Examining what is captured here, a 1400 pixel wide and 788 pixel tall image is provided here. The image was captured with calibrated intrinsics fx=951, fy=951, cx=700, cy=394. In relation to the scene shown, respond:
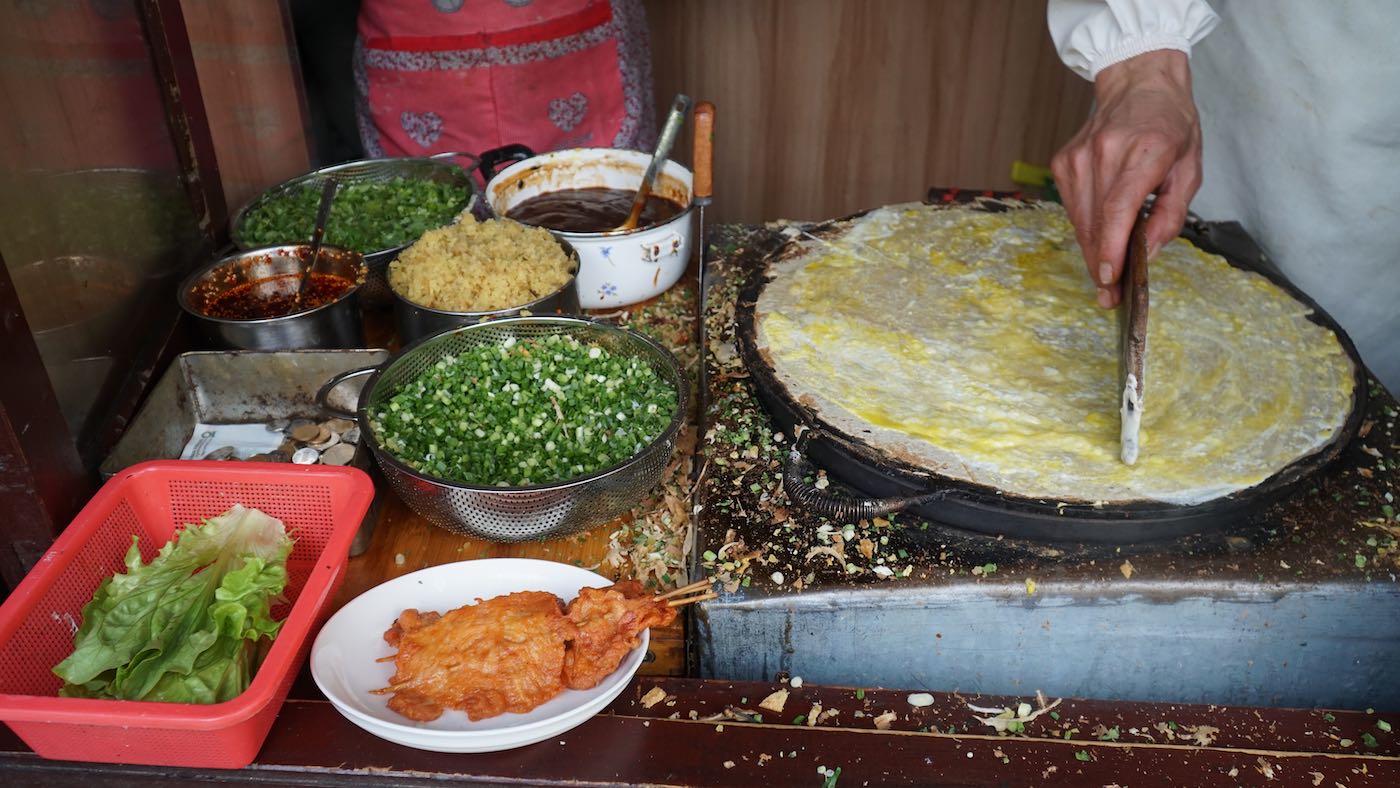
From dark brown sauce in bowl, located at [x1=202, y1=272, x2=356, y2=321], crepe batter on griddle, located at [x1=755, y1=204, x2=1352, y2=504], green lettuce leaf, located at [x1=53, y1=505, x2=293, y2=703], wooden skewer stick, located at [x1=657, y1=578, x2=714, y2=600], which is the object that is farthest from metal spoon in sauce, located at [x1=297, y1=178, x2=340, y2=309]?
wooden skewer stick, located at [x1=657, y1=578, x2=714, y2=600]

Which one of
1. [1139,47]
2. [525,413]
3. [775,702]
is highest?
[1139,47]

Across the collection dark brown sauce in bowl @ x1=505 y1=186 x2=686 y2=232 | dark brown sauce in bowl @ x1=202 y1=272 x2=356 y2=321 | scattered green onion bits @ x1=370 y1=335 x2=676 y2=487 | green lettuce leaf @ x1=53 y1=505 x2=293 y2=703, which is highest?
dark brown sauce in bowl @ x1=505 y1=186 x2=686 y2=232

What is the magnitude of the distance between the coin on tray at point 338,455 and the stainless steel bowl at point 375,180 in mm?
508

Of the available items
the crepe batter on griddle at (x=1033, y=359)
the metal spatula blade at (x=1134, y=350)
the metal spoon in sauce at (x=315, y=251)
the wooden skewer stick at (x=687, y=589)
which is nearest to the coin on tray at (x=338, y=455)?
the metal spoon in sauce at (x=315, y=251)

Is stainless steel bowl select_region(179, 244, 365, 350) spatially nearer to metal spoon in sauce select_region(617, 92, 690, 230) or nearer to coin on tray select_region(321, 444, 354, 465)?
coin on tray select_region(321, 444, 354, 465)

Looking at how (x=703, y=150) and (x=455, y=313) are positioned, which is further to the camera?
(x=703, y=150)

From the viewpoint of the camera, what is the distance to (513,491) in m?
1.58

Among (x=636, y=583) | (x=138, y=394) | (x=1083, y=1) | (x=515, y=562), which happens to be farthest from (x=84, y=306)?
(x=1083, y=1)

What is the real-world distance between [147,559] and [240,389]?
527mm

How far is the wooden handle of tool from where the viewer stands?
2.29 meters

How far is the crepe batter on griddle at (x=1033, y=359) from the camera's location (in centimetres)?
Result: 167

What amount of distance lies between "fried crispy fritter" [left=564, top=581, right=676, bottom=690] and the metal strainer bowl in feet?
0.64

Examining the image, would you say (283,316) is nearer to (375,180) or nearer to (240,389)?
(240,389)

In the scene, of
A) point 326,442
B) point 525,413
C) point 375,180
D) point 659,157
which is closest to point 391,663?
point 525,413
